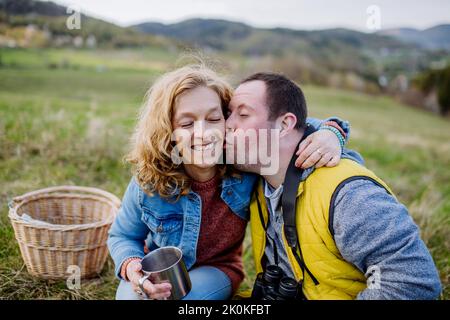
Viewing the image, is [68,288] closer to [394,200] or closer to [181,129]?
[181,129]

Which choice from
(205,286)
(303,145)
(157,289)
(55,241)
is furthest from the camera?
(55,241)

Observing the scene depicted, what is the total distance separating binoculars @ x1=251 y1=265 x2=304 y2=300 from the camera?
2.30m

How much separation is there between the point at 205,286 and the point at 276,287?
1.61 feet

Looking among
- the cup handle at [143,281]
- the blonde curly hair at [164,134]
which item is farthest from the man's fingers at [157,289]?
the blonde curly hair at [164,134]

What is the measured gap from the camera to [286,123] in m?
2.48

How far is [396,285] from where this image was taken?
6.40ft

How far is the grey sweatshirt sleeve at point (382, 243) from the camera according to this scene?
193cm

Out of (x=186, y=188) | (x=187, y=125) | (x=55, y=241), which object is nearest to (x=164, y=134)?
(x=187, y=125)

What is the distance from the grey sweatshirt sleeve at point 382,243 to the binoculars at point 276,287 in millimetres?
364

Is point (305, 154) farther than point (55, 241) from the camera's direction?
No

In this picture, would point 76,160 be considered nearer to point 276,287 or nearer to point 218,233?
point 218,233

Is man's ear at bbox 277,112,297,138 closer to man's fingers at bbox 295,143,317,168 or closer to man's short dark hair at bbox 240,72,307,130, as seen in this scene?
man's short dark hair at bbox 240,72,307,130

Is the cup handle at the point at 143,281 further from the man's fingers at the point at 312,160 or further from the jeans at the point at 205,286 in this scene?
the man's fingers at the point at 312,160
